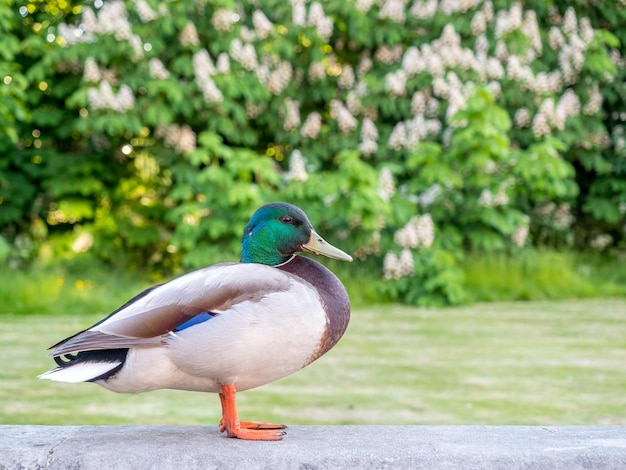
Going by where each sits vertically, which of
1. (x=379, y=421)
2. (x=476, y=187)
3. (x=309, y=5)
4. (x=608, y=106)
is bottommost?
(x=379, y=421)

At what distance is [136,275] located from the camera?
27.0ft

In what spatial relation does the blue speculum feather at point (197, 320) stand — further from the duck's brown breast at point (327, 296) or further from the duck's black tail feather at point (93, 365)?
the duck's brown breast at point (327, 296)

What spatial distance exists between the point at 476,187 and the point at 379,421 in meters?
4.39

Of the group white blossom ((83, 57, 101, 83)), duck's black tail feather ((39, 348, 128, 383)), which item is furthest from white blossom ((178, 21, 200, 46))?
duck's black tail feather ((39, 348, 128, 383))

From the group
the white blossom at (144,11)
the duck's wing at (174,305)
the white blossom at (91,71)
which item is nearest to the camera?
the duck's wing at (174,305)

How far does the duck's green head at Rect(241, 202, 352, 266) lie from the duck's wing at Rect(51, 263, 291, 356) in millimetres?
98

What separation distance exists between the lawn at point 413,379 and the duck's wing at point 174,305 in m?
1.98

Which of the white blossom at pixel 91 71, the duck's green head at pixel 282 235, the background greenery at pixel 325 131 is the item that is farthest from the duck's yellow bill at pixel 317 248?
the white blossom at pixel 91 71

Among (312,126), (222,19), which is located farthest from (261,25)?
(312,126)

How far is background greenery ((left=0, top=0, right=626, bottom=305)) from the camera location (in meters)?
7.70

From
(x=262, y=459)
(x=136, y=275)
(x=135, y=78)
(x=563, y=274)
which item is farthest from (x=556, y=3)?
(x=262, y=459)

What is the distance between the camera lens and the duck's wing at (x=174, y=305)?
2.15m

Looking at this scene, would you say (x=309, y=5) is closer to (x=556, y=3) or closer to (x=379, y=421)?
(x=556, y=3)

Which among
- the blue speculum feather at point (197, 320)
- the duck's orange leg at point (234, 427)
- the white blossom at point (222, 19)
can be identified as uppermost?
the white blossom at point (222, 19)
